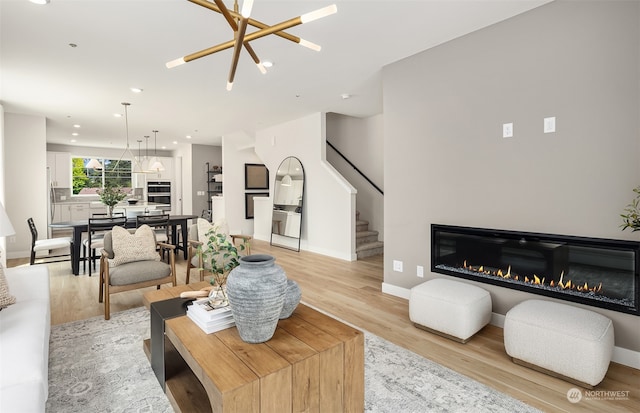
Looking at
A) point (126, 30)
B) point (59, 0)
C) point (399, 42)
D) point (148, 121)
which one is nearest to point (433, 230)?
point (399, 42)

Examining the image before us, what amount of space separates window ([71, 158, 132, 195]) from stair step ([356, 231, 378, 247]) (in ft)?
27.6

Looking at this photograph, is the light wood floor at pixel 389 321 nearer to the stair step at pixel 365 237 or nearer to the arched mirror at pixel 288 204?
the stair step at pixel 365 237

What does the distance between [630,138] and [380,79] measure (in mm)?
2643

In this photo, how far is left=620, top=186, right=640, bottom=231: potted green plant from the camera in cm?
210

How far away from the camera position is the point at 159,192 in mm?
10930

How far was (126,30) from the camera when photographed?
9.44 ft

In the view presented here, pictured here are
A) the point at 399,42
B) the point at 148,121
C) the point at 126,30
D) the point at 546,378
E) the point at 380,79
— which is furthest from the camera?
the point at 148,121

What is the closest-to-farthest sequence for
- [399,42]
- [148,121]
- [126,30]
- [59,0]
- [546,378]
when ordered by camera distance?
[546,378] < [59,0] < [126,30] < [399,42] < [148,121]

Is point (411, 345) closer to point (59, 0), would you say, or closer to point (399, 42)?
point (399, 42)

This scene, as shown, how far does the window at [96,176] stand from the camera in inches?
416

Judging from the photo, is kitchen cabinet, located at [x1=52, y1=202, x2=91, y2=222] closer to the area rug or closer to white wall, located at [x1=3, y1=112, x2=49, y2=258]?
white wall, located at [x1=3, y1=112, x2=49, y2=258]

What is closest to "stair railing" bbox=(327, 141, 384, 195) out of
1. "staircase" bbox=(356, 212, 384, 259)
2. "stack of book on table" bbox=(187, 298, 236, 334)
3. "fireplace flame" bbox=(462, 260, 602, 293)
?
"staircase" bbox=(356, 212, 384, 259)

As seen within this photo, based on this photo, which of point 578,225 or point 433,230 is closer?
point 578,225

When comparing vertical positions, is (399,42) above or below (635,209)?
above
